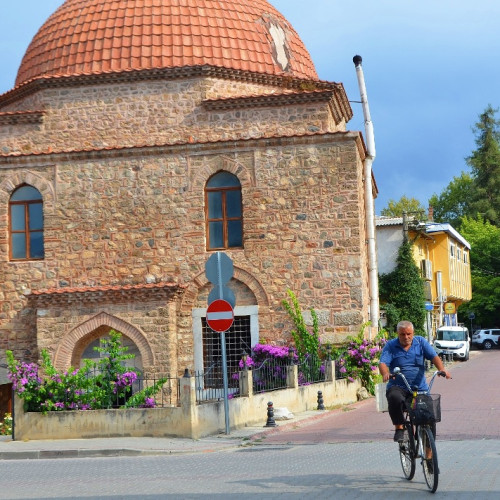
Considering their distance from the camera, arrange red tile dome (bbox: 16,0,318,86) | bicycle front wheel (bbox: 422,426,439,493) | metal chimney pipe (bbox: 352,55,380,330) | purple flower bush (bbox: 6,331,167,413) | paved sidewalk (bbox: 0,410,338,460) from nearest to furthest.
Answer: bicycle front wheel (bbox: 422,426,439,493) → paved sidewalk (bbox: 0,410,338,460) → purple flower bush (bbox: 6,331,167,413) → metal chimney pipe (bbox: 352,55,380,330) → red tile dome (bbox: 16,0,318,86)

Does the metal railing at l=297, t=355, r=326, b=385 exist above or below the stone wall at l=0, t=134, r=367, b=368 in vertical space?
below

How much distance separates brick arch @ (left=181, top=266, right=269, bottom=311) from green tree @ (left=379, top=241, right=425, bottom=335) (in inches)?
524

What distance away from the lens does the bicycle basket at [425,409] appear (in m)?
7.70

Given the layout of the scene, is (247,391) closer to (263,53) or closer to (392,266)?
(263,53)

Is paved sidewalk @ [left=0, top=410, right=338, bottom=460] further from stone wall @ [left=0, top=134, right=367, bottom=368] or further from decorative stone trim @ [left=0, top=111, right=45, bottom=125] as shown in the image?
decorative stone trim @ [left=0, top=111, right=45, bottom=125]

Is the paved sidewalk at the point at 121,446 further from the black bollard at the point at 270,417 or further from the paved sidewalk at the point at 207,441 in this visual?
the black bollard at the point at 270,417

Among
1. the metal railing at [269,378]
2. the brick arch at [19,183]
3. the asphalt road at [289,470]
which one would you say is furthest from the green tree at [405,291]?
the asphalt road at [289,470]

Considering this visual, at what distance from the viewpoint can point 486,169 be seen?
6462 centimetres

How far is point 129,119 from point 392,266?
15.6 m

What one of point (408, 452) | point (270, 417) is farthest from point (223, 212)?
point (408, 452)

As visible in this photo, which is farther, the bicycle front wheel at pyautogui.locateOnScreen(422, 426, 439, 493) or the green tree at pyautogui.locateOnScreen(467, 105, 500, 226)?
the green tree at pyautogui.locateOnScreen(467, 105, 500, 226)

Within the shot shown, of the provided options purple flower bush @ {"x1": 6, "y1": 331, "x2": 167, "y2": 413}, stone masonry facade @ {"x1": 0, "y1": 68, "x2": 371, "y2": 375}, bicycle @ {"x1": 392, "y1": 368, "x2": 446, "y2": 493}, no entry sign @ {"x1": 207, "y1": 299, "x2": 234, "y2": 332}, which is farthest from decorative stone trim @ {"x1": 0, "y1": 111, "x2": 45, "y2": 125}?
bicycle @ {"x1": 392, "y1": 368, "x2": 446, "y2": 493}

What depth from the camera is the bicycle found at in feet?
24.4

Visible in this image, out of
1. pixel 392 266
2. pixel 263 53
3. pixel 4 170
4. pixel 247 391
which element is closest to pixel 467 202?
pixel 392 266
